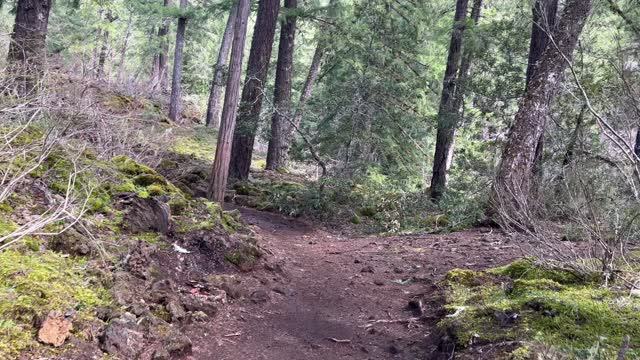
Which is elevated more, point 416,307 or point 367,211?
point 367,211

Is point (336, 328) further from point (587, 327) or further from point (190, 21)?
point (190, 21)

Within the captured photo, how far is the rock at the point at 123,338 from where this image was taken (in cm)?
297

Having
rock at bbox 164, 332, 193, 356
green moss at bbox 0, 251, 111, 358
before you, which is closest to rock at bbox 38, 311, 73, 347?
green moss at bbox 0, 251, 111, 358

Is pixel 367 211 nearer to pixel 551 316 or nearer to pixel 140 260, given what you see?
pixel 140 260

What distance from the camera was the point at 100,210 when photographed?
468 centimetres

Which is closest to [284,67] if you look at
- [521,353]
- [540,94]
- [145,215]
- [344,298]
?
[540,94]

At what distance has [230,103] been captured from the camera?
7.90 meters

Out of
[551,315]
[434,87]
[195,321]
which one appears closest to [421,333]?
[551,315]

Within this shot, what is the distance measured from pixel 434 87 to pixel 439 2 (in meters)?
3.00

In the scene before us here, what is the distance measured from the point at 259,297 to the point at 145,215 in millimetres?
1491

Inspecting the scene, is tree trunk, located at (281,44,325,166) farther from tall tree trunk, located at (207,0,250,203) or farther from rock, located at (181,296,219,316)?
rock, located at (181,296,219,316)

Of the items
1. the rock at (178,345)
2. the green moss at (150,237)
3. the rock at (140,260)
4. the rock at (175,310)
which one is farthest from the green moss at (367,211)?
the rock at (178,345)

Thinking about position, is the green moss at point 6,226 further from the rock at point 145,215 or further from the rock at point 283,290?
the rock at point 283,290

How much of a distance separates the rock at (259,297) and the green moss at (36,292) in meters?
1.73
